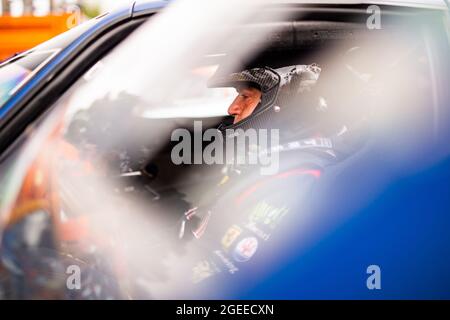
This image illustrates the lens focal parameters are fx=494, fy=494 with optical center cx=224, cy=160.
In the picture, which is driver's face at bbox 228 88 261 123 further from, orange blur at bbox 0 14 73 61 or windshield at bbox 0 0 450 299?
orange blur at bbox 0 14 73 61

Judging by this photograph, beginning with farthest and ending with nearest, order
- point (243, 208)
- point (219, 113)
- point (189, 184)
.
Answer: point (219, 113) → point (189, 184) → point (243, 208)

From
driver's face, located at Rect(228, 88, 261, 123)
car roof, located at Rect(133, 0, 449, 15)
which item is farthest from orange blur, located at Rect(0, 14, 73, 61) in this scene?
car roof, located at Rect(133, 0, 449, 15)

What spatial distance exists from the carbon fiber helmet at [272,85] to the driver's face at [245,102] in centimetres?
2

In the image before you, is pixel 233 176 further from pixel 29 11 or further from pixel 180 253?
pixel 29 11

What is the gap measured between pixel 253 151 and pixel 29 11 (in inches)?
346

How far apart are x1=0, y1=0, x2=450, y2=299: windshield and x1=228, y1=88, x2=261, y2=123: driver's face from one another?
233 millimetres

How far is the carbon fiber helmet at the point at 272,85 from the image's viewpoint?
1.64 meters

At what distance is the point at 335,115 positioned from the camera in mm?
1502

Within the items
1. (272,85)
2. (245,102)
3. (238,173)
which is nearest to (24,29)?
(245,102)

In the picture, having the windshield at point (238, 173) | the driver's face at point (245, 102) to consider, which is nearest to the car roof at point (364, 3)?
the windshield at point (238, 173)

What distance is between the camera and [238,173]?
1511mm

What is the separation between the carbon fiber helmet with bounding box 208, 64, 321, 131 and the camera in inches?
64.7

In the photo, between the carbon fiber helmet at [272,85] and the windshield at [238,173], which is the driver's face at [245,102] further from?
the windshield at [238,173]
